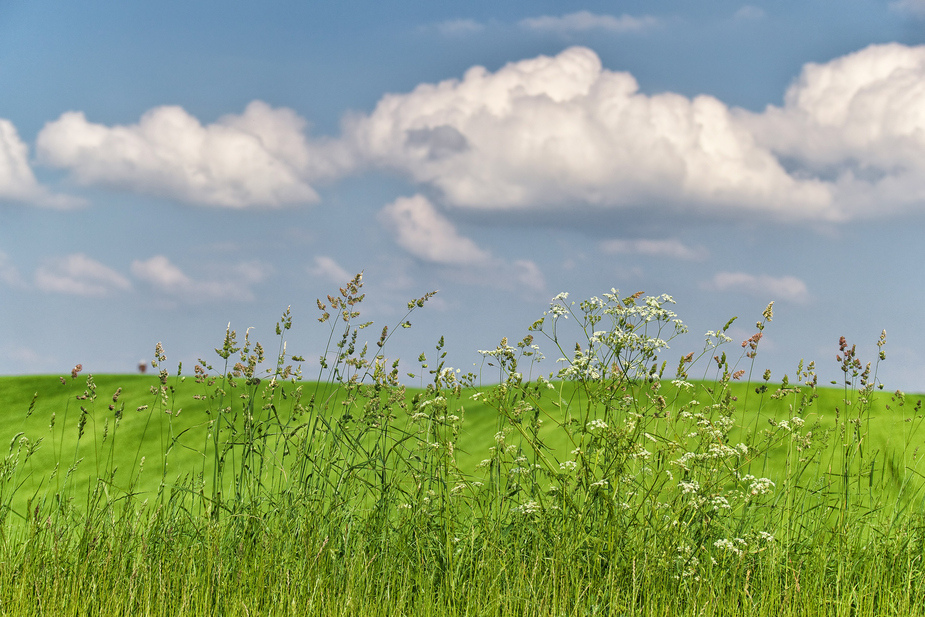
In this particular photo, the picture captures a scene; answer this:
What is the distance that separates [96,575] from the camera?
4.21 meters

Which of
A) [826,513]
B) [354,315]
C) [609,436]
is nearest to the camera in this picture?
[609,436]

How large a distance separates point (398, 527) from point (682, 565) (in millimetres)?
Result: 1638

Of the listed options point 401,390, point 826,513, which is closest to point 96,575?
point 401,390

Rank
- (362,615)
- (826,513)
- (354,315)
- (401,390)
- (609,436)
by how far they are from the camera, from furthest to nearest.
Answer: (826,513) < (354,315) < (401,390) < (609,436) < (362,615)

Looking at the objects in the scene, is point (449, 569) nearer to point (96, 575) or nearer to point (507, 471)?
point (507, 471)

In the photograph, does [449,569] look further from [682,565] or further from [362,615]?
[682,565]

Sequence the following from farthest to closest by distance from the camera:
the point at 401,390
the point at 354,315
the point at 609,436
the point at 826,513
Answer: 1. the point at 826,513
2. the point at 354,315
3. the point at 401,390
4. the point at 609,436

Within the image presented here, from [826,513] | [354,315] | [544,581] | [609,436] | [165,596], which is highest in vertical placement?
[354,315]

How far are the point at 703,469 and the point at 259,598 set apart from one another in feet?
8.51

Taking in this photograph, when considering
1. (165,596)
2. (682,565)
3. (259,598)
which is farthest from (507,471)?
(165,596)

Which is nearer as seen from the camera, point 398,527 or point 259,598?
point 259,598

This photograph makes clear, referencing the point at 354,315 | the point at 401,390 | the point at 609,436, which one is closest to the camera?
the point at 609,436

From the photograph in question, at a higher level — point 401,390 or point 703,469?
point 401,390

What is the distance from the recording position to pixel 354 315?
4.25m
